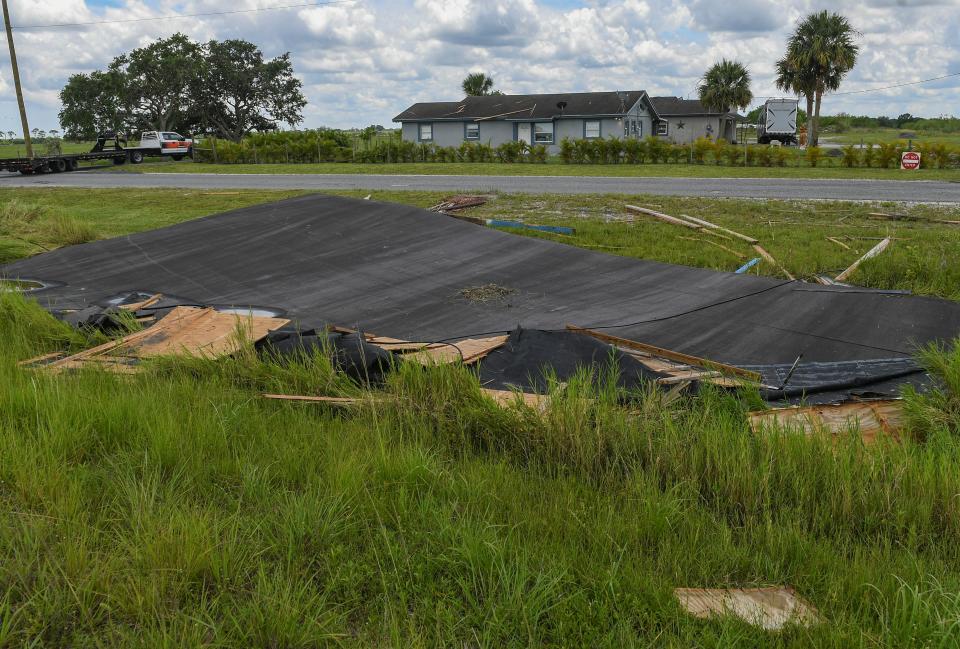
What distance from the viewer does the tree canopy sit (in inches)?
1932

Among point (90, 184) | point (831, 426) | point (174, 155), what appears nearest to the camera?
point (831, 426)

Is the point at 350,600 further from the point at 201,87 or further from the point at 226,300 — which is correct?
the point at 201,87

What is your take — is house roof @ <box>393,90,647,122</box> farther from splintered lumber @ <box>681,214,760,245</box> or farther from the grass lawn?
splintered lumber @ <box>681,214,760,245</box>

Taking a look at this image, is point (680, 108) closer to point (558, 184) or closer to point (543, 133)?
point (543, 133)

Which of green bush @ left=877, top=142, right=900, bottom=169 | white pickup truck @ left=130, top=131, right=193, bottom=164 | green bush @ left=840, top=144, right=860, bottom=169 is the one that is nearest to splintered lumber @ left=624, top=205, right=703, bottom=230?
green bush @ left=840, top=144, right=860, bottom=169

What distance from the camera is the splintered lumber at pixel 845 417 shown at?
4113 mm

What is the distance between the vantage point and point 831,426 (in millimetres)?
4250

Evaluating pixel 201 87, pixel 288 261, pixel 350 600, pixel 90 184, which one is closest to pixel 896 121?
pixel 201 87

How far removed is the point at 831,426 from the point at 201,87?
52.9 m

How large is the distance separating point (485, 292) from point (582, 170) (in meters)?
20.8

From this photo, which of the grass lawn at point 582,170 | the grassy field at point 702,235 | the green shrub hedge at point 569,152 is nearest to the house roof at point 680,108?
the green shrub hedge at point 569,152

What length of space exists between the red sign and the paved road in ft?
15.8

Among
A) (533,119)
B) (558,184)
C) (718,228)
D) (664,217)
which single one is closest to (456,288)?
(718,228)

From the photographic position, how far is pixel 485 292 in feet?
24.8
